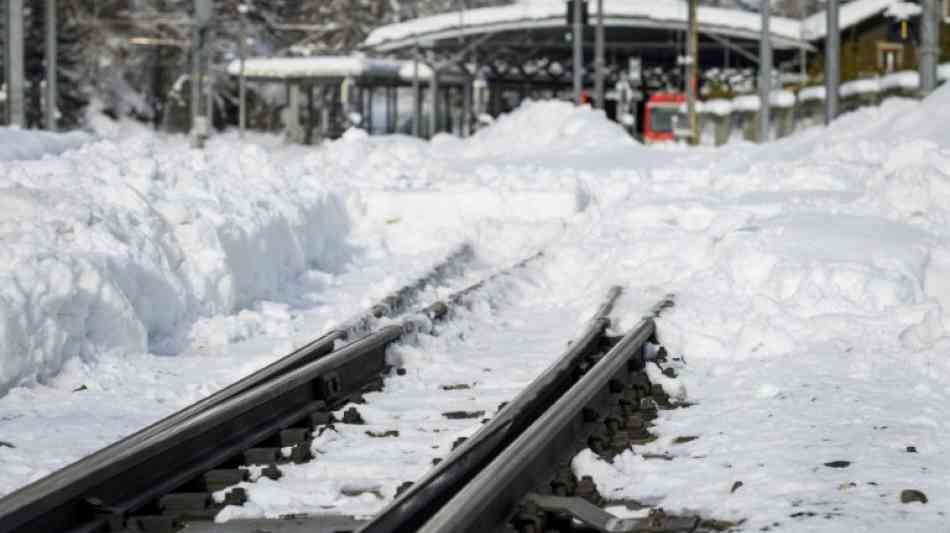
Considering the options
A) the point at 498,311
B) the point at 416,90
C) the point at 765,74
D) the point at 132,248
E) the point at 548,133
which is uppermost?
the point at 416,90

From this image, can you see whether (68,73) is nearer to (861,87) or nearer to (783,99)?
(783,99)

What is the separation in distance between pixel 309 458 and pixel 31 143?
19.0 metres

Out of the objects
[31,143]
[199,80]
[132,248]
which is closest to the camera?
[132,248]

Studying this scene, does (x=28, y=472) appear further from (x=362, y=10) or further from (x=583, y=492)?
(x=362, y=10)

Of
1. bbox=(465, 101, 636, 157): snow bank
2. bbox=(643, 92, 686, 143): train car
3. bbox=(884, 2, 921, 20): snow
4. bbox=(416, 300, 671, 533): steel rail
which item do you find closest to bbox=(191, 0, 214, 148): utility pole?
bbox=(465, 101, 636, 157): snow bank

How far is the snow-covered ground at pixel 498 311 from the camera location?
280 inches

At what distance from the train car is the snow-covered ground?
48091mm

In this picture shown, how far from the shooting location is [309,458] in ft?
24.7

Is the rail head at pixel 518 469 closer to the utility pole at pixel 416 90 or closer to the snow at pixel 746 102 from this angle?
the snow at pixel 746 102

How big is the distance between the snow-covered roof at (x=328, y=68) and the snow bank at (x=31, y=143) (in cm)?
5151

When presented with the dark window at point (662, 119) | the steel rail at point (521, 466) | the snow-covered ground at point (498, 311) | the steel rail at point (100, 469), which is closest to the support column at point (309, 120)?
the dark window at point (662, 119)

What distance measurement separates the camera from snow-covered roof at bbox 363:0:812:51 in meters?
76.1

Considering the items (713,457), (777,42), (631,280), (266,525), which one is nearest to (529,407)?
(713,457)

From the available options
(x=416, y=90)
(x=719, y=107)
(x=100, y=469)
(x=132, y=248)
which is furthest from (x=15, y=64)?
(x=719, y=107)
